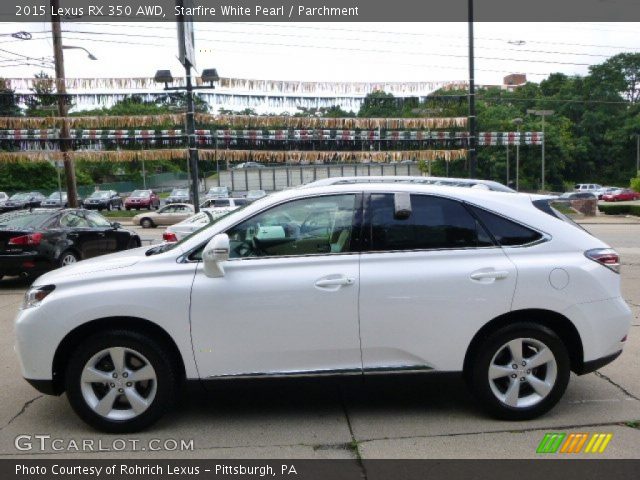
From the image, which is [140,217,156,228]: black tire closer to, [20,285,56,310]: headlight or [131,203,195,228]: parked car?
[131,203,195,228]: parked car

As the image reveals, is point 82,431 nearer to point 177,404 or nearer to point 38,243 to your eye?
point 177,404

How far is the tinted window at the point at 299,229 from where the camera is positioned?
171 inches

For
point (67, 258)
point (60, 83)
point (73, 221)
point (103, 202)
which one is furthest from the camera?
point (103, 202)

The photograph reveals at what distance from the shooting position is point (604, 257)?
4.40 meters

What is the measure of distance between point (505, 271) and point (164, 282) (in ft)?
7.79

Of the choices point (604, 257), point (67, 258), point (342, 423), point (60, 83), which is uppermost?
point (60, 83)

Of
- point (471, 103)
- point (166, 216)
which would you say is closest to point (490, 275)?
point (471, 103)

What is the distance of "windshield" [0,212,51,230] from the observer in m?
10.5

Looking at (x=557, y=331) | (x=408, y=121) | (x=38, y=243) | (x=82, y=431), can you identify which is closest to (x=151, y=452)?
(x=82, y=431)

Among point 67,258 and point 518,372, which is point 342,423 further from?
point 67,258

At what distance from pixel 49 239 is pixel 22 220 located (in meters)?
0.72

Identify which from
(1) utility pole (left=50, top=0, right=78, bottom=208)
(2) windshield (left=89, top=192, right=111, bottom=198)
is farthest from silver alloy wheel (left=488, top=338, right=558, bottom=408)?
(2) windshield (left=89, top=192, right=111, bottom=198)

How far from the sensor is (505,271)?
4.23m

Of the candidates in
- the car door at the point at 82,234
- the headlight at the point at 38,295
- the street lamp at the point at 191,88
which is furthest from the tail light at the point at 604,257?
the street lamp at the point at 191,88
